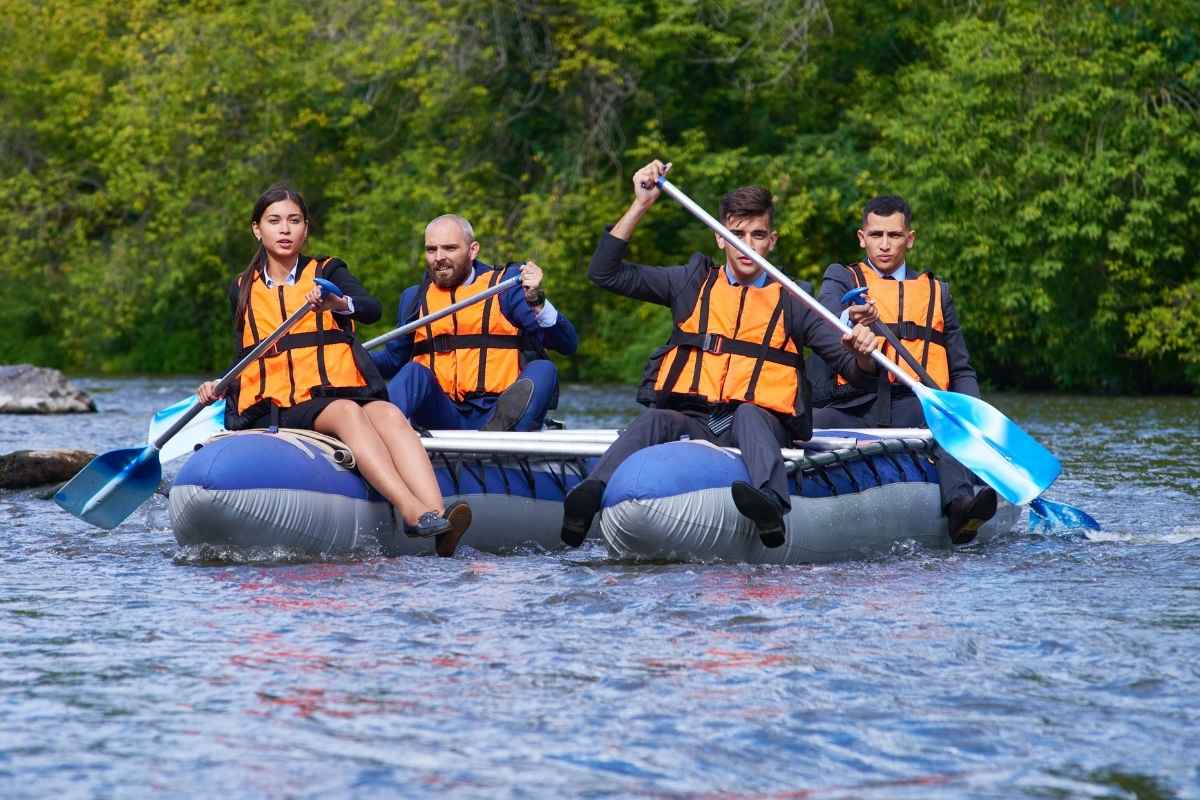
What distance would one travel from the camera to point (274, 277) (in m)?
6.44

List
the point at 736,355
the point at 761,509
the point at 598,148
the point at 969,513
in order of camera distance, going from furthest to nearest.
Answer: the point at 598,148
the point at 969,513
the point at 736,355
the point at 761,509

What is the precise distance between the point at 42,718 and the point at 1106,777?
6.77 ft

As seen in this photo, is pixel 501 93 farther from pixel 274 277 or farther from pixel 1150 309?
pixel 274 277

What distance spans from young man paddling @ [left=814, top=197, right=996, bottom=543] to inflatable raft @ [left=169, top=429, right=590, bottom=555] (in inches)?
60.2

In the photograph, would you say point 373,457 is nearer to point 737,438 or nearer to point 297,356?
point 297,356

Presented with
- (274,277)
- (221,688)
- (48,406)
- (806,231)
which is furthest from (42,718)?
(806,231)

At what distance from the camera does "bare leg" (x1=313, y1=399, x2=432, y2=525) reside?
6.11m

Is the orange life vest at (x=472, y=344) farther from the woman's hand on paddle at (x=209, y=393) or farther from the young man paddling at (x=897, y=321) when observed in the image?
the young man paddling at (x=897, y=321)

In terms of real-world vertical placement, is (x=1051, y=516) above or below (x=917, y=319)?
below

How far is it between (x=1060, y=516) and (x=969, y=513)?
809mm

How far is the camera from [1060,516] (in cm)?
721

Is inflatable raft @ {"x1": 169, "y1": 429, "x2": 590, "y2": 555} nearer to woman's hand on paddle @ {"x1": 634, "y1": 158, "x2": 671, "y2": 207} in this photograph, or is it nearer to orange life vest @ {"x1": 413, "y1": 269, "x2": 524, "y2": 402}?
orange life vest @ {"x1": 413, "y1": 269, "x2": 524, "y2": 402}

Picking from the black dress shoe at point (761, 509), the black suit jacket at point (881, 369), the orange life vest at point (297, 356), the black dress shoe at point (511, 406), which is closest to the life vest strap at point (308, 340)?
the orange life vest at point (297, 356)

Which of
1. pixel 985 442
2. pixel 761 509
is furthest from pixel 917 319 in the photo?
pixel 761 509
